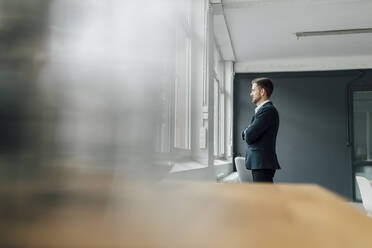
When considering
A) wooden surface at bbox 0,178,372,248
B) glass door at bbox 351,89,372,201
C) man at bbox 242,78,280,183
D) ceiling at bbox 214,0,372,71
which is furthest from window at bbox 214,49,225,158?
wooden surface at bbox 0,178,372,248

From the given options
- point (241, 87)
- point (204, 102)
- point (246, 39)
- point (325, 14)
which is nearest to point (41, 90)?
point (204, 102)

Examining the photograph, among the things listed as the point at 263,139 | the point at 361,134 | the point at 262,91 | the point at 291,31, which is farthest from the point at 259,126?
the point at 361,134

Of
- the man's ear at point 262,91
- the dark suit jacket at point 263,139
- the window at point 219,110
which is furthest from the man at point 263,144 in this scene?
the window at point 219,110

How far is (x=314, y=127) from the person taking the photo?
199 inches

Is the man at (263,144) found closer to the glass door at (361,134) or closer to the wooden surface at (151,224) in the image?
the wooden surface at (151,224)

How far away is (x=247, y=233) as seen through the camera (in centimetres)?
14

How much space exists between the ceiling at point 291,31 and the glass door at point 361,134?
0.53m

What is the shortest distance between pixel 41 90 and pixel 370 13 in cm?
403

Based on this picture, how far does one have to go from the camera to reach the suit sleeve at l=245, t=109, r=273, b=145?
204cm

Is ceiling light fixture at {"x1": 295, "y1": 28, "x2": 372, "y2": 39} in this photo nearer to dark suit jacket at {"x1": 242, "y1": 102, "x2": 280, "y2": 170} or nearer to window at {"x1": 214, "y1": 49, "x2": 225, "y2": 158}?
window at {"x1": 214, "y1": 49, "x2": 225, "y2": 158}

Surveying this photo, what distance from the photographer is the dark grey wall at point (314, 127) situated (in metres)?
4.95

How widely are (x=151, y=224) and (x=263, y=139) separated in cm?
199

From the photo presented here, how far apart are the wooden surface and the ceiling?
10.3ft

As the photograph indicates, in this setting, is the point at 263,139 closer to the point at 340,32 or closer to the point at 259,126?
the point at 259,126
